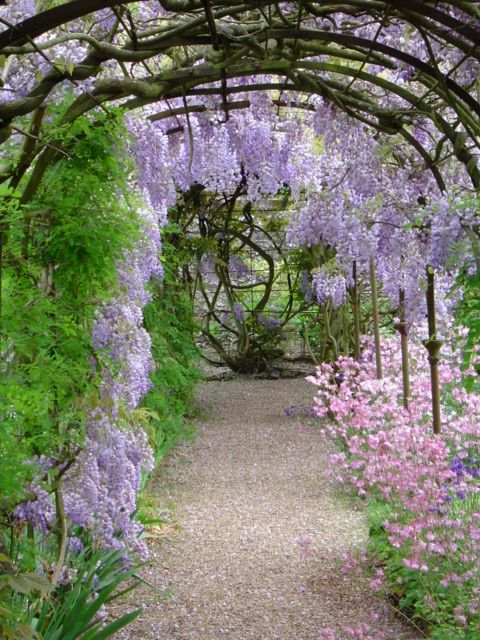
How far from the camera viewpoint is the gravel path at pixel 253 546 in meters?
3.30

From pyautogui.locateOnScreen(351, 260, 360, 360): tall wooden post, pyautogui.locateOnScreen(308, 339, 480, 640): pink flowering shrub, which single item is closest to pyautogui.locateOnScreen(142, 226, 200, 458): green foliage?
pyautogui.locateOnScreen(351, 260, 360, 360): tall wooden post

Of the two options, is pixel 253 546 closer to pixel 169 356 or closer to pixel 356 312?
pixel 356 312

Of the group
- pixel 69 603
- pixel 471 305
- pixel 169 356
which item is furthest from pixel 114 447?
pixel 169 356

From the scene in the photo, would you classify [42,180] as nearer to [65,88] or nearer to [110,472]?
[65,88]

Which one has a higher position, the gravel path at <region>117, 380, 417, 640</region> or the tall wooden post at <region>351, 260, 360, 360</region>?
the tall wooden post at <region>351, 260, 360, 360</region>

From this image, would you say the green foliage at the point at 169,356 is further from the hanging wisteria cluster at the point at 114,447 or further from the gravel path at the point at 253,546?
the hanging wisteria cluster at the point at 114,447

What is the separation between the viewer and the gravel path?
10.8 ft

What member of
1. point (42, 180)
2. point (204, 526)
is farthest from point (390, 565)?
point (42, 180)

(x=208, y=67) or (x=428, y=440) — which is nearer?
(x=208, y=67)

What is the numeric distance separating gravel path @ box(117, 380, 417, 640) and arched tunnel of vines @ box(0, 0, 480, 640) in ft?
0.06

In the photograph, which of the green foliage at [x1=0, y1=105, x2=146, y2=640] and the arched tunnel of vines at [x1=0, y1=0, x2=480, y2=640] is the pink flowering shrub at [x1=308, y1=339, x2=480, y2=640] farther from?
the green foliage at [x1=0, y1=105, x2=146, y2=640]

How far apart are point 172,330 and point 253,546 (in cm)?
257

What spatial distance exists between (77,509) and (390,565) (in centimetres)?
130

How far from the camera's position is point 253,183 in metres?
6.27
